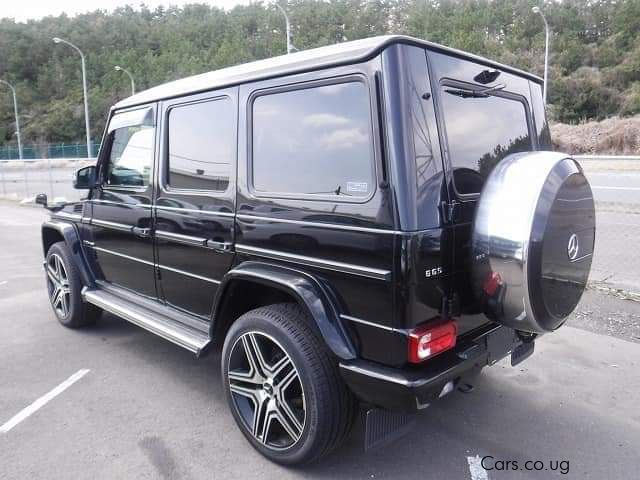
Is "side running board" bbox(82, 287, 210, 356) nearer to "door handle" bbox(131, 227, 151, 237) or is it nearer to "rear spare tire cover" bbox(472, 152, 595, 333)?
"door handle" bbox(131, 227, 151, 237)

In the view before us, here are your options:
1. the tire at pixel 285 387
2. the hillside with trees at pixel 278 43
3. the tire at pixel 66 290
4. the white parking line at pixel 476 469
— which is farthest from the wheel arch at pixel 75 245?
the hillside with trees at pixel 278 43

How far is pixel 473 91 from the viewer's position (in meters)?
2.63

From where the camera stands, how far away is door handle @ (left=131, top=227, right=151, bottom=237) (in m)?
3.58

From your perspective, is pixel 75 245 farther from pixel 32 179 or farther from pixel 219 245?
pixel 32 179

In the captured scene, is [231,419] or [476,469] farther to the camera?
[231,419]

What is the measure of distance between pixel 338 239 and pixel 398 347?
56 centimetres

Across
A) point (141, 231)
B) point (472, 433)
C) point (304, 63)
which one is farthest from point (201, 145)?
point (472, 433)

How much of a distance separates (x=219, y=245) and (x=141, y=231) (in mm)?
944

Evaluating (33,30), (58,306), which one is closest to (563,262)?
(58,306)

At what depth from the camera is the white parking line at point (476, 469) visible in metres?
2.60

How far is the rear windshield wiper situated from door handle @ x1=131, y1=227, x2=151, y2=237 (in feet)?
7.36

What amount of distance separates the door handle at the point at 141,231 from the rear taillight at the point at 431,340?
216 cm

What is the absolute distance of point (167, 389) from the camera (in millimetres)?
3602

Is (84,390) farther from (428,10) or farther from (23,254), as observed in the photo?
(428,10)
